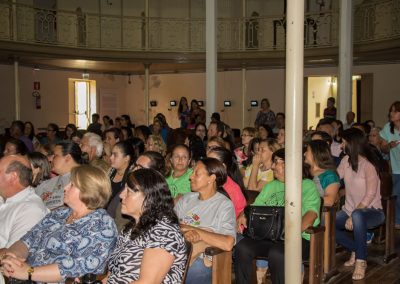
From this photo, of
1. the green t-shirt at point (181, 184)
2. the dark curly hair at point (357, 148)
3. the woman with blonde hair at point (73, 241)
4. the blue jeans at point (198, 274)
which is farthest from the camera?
the dark curly hair at point (357, 148)

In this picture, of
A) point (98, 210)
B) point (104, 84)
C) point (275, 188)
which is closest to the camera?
point (98, 210)

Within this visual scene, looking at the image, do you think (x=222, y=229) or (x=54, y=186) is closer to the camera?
(x=222, y=229)

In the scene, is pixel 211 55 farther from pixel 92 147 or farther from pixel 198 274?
pixel 198 274

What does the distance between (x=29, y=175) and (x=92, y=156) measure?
2.61 m

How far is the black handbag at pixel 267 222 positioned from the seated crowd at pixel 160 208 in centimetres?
12

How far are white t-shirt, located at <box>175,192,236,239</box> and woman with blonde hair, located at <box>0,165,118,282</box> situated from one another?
2.91 ft

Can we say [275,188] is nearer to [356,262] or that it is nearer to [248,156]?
[356,262]

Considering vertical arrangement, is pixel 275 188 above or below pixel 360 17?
below

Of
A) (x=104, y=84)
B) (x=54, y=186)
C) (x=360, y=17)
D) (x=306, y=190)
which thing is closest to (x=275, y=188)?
(x=306, y=190)

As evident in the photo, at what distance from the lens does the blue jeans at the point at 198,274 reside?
151 inches

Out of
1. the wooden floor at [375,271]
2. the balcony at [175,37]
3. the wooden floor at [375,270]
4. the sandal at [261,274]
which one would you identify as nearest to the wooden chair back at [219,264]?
the sandal at [261,274]

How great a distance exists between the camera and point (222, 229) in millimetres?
3787

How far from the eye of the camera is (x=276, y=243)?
4211mm

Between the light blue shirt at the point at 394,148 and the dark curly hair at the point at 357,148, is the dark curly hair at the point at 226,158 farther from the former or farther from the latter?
the light blue shirt at the point at 394,148
